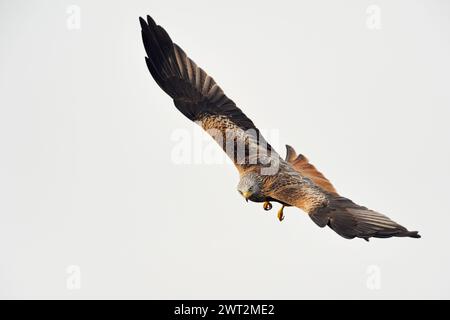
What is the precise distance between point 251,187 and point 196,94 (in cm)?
203

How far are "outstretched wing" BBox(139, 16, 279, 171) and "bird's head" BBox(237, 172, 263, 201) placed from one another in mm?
668

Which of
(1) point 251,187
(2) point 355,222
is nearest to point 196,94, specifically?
(1) point 251,187

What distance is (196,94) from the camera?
11.1 metres

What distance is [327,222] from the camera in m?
8.91

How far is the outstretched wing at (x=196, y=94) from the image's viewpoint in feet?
35.3

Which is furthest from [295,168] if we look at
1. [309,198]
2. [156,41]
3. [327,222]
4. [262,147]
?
[156,41]

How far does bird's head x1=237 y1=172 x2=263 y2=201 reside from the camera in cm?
990

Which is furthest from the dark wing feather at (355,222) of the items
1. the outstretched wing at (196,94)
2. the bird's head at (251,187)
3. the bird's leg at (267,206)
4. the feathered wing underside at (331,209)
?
the outstretched wing at (196,94)

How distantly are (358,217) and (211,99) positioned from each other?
10.7ft

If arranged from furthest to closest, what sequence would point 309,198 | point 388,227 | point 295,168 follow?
point 295,168 < point 309,198 < point 388,227

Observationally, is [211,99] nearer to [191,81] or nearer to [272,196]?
[191,81]

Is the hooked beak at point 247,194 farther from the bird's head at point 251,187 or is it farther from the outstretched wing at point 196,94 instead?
the outstretched wing at point 196,94

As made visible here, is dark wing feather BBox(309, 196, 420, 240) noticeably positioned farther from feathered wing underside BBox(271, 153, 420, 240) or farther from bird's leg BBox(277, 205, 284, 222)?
bird's leg BBox(277, 205, 284, 222)

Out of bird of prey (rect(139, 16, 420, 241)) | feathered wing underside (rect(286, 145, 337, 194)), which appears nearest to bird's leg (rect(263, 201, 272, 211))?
bird of prey (rect(139, 16, 420, 241))
